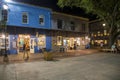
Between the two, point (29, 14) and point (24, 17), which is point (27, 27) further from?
point (29, 14)

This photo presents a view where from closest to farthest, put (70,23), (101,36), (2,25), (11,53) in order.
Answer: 1. (2,25)
2. (11,53)
3. (70,23)
4. (101,36)

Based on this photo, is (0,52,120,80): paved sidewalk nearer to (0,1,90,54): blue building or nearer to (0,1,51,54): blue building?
(0,1,90,54): blue building

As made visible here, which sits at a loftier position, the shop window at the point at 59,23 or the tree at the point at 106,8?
the tree at the point at 106,8

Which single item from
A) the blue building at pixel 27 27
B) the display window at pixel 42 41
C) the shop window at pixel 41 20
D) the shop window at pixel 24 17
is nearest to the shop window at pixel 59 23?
the blue building at pixel 27 27

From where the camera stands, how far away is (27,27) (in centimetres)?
2412

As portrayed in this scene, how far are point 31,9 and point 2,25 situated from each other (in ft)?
27.5

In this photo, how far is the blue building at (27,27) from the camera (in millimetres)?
22703

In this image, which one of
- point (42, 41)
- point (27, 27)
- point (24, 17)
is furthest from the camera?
point (42, 41)

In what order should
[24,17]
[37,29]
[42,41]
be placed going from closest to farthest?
[24,17] < [37,29] < [42,41]

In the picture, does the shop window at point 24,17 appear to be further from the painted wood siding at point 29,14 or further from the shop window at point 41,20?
the shop window at point 41,20

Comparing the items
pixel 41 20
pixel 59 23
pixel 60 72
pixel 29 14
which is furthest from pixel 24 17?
pixel 60 72

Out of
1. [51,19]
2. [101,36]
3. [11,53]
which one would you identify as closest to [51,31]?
[51,19]

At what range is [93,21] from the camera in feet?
168

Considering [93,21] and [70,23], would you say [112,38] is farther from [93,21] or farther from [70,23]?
[93,21]
